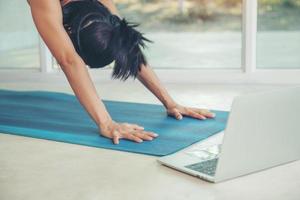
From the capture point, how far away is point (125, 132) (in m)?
2.41

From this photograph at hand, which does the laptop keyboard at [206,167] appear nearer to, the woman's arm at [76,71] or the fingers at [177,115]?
the woman's arm at [76,71]

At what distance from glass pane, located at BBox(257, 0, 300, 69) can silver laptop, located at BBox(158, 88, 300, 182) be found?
7.07 ft

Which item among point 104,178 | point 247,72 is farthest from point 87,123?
point 247,72

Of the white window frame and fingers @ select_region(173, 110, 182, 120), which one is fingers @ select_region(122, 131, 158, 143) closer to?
fingers @ select_region(173, 110, 182, 120)

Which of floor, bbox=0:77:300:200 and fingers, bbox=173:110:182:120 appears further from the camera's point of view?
fingers, bbox=173:110:182:120

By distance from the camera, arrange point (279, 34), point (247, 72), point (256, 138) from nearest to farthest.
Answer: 1. point (256, 138)
2. point (247, 72)
3. point (279, 34)

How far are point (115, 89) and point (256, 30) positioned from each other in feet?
3.51

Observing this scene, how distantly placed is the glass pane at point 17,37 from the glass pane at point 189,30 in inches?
28.6

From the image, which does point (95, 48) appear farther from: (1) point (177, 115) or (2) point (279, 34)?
(2) point (279, 34)

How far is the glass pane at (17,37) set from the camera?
4492 millimetres

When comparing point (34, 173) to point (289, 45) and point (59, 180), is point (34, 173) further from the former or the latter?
point (289, 45)

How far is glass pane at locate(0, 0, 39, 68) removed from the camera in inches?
177

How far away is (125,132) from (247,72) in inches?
69.6

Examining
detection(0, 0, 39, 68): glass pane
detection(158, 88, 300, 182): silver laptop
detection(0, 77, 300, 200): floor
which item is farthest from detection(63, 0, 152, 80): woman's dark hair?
detection(0, 0, 39, 68): glass pane
